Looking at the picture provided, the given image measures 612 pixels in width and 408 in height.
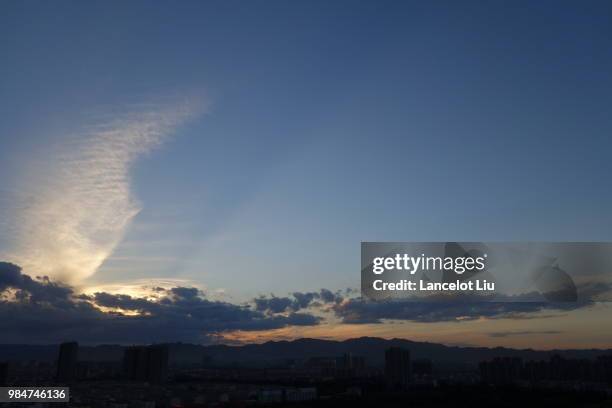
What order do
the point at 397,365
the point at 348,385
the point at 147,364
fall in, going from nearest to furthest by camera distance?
the point at 348,385 → the point at 397,365 → the point at 147,364

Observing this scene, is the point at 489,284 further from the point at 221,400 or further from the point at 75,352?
the point at 75,352

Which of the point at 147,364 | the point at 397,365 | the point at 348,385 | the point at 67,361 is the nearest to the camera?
the point at 348,385

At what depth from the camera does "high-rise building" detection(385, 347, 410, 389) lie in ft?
298

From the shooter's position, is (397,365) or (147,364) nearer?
(397,365)

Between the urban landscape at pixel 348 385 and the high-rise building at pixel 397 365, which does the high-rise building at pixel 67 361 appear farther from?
the high-rise building at pixel 397 365

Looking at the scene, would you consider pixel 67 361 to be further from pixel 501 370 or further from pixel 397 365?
pixel 501 370

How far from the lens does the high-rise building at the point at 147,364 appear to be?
10150cm

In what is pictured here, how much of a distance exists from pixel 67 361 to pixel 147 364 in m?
14.9

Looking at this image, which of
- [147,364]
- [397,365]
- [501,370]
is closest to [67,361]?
[147,364]

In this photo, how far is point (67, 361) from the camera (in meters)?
98.2

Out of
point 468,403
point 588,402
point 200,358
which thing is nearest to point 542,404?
point 588,402

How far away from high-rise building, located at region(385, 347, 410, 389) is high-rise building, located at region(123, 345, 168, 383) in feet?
146

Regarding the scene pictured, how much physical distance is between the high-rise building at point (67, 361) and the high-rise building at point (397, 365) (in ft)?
193

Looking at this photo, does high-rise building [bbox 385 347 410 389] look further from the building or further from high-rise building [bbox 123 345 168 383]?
high-rise building [bbox 123 345 168 383]
